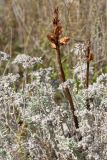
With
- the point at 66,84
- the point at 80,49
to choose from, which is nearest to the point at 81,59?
the point at 80,49

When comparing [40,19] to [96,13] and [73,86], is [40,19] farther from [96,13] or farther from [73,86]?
[73,86]

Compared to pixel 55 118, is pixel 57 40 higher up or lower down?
higher up

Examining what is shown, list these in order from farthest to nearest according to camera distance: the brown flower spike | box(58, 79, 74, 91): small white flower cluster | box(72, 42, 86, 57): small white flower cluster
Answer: box(72, 42, 86, 57): small white flower cluster → box(58, 79, 74, 91): small white flower cluster → the brown flower spike

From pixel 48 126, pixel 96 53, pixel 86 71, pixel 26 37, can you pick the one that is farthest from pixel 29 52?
pixel 48 126

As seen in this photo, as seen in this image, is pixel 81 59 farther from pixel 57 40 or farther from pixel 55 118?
pixel 55 118

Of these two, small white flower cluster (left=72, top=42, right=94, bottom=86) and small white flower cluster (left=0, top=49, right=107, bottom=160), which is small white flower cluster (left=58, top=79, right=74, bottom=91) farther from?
small white flower cluster (left=72, top=42, right=94, bottom=86)

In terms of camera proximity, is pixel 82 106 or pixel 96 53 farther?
pixel 96 53

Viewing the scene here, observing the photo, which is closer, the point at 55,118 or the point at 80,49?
the point at 55,118

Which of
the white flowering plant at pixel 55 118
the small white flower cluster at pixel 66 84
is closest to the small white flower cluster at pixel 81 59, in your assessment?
the white flowering plant at pixel 55 118

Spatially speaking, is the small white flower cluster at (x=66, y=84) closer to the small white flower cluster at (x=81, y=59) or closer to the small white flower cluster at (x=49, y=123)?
the small white flower cluster at (x=49, y=123)

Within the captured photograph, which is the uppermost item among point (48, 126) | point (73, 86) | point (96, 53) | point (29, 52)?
point (29, 52)

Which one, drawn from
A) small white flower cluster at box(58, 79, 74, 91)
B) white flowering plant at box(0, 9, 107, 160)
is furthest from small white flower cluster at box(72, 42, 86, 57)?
small white flower cluster at box(58, 79, 74, 91)

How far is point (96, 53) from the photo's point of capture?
4184 mm

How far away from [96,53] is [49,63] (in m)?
0.74
